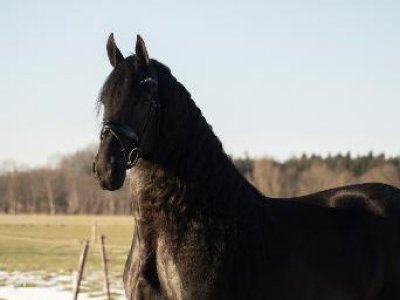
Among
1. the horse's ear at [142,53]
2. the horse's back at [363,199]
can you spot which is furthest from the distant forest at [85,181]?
the horse's ear at [142,53]

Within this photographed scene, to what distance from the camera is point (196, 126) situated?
15.6 ft

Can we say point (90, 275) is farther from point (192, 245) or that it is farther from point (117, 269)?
point (192, 245)

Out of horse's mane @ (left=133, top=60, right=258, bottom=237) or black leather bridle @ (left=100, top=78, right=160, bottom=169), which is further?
horse's mane @ (left=133, top=60, right=258, bottom=237)

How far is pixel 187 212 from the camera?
4609 millimetres

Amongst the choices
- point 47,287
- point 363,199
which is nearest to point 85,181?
point 47,287

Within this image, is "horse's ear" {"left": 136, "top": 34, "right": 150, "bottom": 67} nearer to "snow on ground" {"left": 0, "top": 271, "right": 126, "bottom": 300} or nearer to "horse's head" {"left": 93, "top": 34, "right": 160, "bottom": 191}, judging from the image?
"horse's head" {"left": 93, "top": 34, "right": 160, "bottom": 191}

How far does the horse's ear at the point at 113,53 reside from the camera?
15.7 feet

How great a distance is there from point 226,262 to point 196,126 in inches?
38.4

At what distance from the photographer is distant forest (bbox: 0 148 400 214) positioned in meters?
76.8

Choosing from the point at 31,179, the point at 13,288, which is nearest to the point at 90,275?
the point at 13,288

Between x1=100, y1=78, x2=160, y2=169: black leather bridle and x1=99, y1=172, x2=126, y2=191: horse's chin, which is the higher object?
x1=100, y1=78, x2=160, y2=169: black leather bridle

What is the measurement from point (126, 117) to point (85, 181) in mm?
105270

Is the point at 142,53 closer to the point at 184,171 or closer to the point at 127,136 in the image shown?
the point at 127,136

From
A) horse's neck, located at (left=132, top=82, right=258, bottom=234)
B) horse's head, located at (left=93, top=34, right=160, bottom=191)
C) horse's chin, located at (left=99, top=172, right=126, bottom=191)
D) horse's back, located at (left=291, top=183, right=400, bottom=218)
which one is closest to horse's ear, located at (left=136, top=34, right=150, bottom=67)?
horse's head, located at (left=93, top=34, right=160, bottom=191)
